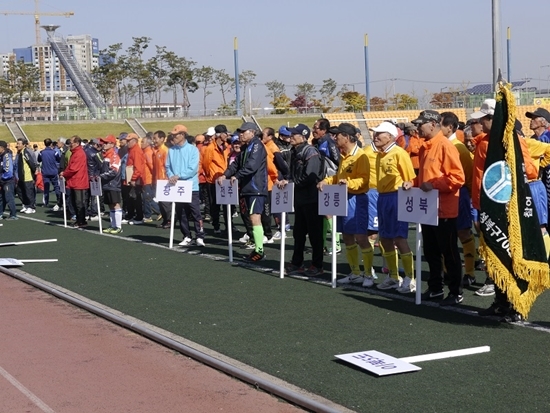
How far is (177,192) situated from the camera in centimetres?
1582

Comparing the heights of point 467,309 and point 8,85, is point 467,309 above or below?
below

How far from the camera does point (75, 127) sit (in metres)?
61.4

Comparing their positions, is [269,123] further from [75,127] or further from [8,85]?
[8,85]

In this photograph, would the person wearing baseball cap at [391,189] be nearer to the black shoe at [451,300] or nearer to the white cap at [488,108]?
the black shoe at [451,300]

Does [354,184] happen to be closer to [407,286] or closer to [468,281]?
[407,286]

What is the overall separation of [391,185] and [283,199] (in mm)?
2242

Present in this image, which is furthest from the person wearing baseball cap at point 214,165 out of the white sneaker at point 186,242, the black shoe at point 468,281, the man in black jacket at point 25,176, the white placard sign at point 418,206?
the man in black jacket at point 25,176

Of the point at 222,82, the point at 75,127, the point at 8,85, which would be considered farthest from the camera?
the point at 222,82

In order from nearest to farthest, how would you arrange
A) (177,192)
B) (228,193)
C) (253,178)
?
1. (253,178)
2. (228,193)
3. (177,192)

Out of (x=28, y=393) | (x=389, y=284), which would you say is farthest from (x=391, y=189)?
(x=28, y=393)

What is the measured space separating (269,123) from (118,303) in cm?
5494

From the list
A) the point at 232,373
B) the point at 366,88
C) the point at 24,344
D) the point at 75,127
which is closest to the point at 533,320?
the point at 232,373

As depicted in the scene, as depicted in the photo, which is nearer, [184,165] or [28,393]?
[28,393]

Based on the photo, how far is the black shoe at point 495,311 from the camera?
8.89m
